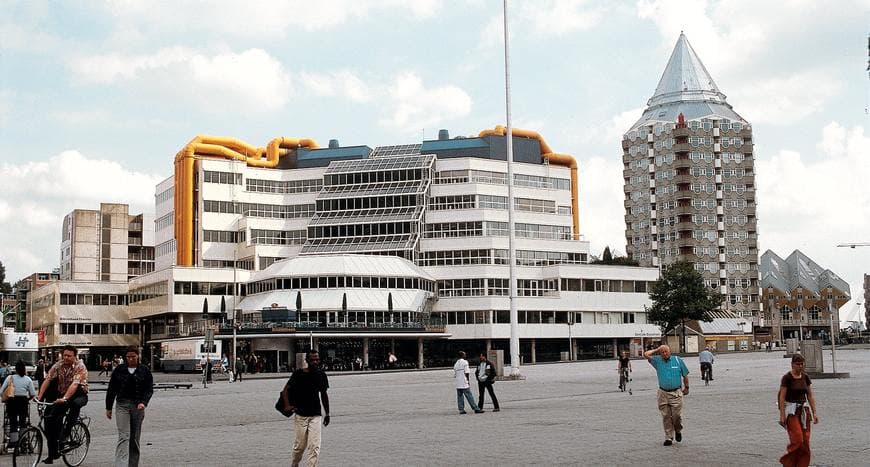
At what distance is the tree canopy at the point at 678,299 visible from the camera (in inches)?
3954

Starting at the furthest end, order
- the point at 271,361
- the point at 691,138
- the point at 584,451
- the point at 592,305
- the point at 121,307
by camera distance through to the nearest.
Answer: the point at 691,138 → the point at 121,307 → the point at 592,305 → the point at 271,361 → the point at 584,451

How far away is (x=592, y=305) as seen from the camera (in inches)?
4060

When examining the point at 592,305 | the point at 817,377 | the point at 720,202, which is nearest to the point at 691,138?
the point at 720,202

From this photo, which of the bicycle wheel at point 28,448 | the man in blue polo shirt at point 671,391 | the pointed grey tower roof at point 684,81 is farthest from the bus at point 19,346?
the pointed grey tower roof at point 684,81

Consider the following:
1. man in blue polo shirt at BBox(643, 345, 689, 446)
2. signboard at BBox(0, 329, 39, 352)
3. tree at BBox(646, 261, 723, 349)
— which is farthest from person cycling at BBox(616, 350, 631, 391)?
tree at BBox(646, 261, 723, 349)

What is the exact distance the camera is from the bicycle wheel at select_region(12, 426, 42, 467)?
15227 mm

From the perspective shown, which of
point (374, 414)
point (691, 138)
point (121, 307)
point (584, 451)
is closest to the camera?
point (584, 451)

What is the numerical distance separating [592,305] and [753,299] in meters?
54.6

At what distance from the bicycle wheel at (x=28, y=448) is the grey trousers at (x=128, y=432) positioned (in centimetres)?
165

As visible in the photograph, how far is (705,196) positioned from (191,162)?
2985 inches

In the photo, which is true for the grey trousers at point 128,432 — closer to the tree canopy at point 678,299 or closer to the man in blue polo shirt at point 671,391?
the man in blue polo shirt at point 671,391

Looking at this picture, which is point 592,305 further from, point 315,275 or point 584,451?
point 584,451

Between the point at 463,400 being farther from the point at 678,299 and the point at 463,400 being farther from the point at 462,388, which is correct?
the point at 678,299

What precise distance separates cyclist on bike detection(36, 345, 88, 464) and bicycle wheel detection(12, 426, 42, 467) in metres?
0.22
